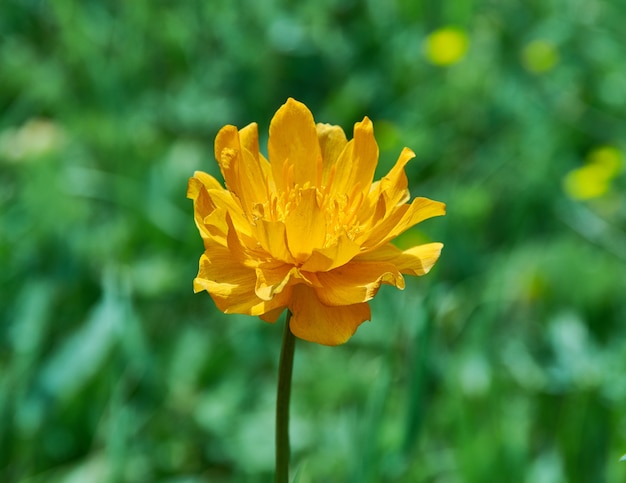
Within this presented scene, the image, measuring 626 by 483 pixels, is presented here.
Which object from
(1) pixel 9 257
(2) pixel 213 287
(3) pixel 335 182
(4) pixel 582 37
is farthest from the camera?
(4) pixel 582 37

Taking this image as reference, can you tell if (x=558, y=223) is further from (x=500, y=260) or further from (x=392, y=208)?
(x=392, y=208)

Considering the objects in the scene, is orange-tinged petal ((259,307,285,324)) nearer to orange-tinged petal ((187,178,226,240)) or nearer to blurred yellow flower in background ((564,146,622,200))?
orange-tinged petal ((187,178,226,240))

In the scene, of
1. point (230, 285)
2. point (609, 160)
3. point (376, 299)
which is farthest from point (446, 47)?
point (230, 285)

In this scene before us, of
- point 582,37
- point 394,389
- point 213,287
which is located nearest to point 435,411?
point 394,389

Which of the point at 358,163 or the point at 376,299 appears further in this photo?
the point at 376,299

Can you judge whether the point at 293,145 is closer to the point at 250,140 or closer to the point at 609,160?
the point at 250,140

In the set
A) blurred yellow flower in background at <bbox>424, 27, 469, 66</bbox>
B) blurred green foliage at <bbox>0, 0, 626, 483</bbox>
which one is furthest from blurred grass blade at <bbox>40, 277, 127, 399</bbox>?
blurred yellow flower in background at <bbox>424, 27, 469, 66</bbox>
